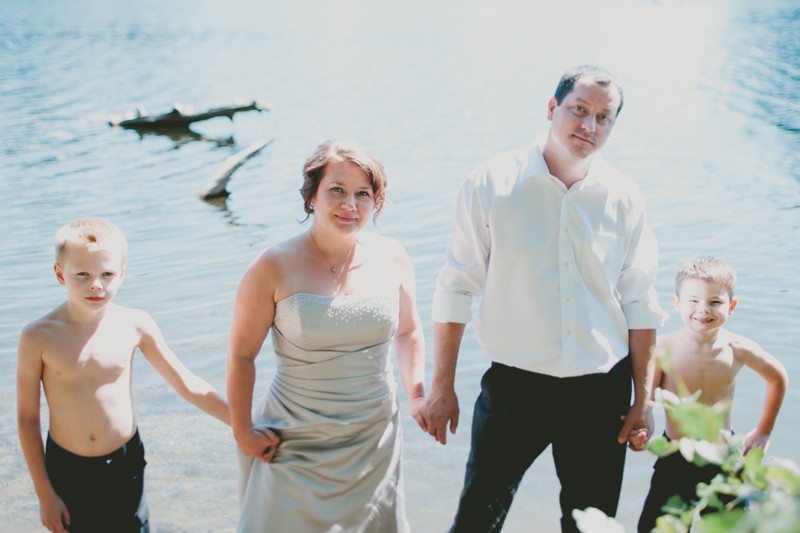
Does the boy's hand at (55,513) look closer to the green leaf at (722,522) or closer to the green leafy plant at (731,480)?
the green leafy plant at (731,480)

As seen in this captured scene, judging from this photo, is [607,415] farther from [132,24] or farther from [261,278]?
[132,24]

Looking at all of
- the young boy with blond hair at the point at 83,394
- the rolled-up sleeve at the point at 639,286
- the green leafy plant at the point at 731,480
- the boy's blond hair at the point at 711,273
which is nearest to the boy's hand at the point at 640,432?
the rolled-up sleeve at the point at 639,286

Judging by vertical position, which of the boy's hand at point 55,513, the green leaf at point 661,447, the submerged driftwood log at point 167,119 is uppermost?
the green leaf at point 661,447

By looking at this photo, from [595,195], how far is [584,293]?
0.34 m

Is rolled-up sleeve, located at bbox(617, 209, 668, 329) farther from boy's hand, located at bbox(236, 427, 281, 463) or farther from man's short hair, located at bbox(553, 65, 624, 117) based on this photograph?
boy's hand, located at bbox(236, 427, 281, 463)

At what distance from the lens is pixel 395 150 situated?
52.9 ft

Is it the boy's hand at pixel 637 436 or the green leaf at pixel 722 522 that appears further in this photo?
the boy's hand at pixel 637 436

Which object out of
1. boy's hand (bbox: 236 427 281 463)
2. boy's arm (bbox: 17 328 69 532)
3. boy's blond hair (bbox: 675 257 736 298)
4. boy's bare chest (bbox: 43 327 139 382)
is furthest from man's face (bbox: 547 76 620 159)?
boy's arm (bbox: 17 328 69 532)

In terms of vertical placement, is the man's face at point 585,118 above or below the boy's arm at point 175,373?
above

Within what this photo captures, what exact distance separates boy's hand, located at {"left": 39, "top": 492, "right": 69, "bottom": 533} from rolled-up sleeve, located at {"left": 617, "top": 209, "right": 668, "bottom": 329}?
2.01 m

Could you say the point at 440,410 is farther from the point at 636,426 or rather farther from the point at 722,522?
the point at 722,522

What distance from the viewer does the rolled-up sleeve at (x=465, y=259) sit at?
121 inches

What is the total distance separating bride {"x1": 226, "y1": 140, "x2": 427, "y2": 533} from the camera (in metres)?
2.92

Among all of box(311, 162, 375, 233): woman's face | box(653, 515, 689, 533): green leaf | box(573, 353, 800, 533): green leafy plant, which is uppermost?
box(573, 353, 800, 533): green leafy plant
